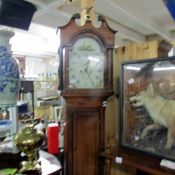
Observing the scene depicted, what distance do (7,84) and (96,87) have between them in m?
0.87

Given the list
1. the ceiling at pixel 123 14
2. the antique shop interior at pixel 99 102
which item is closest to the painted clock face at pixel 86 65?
the antique shop interior at pixel 99 102

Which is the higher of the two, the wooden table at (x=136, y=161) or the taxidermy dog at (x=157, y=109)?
the taxidermy dog at (x=157, y=109)

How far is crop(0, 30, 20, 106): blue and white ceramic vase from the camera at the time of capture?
956 millimetres

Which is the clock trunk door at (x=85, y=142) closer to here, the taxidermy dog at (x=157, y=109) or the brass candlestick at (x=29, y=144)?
the taxidermy dog at (x=157, y=109)

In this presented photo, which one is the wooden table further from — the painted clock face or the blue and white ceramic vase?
the blue and white ceramic vase

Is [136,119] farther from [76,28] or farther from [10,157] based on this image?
[10,157]

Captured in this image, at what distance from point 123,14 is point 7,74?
2.04 m

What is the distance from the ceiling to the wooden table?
132 cm

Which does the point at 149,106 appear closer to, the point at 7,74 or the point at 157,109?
the point at 157,109

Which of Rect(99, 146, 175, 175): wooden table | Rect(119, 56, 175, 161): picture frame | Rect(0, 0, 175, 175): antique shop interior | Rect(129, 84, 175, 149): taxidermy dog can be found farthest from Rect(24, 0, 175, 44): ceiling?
Rect(99, 146, 175, 175): wooden table

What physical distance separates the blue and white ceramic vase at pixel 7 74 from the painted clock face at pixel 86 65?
2.25 ft

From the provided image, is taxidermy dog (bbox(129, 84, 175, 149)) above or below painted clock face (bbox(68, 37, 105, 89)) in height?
below

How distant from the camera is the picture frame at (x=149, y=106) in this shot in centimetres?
150

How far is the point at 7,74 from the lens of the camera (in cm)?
96
